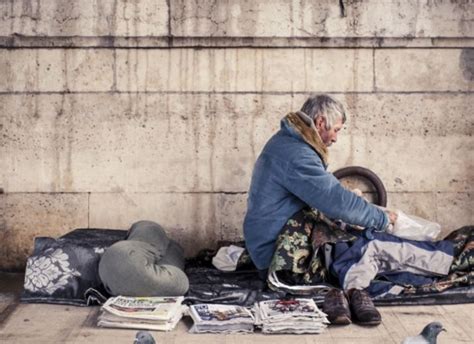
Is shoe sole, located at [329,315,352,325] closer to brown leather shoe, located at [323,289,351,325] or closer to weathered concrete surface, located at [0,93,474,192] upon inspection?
brown leather shoe, located at [323,289,351,325]

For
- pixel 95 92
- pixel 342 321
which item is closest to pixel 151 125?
pixel 95 92

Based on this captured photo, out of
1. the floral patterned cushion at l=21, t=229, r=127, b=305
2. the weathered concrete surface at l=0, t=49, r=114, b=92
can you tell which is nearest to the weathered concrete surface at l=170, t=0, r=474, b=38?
the weathered concrete surface at l=0, t=49, r=114, b=92

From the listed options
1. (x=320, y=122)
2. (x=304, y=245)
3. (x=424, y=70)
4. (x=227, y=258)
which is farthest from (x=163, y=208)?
(x=424, y=70)

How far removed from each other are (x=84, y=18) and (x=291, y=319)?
327 centimetres

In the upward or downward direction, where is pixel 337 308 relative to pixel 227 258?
downward

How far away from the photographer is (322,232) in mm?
6246

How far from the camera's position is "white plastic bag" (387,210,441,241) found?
6.54 meters

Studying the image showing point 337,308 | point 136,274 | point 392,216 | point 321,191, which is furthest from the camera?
point 392,216

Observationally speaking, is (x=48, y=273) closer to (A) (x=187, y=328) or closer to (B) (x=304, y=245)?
(A) (x=187, y=328)

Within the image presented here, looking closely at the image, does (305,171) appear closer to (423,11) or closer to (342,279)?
(342,279)

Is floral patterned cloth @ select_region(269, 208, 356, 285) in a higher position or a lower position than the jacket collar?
lower

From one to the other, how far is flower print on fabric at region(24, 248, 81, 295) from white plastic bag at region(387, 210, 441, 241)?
93.3 inches

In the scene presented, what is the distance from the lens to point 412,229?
6.60 m

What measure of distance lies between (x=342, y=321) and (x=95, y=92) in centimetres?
307
